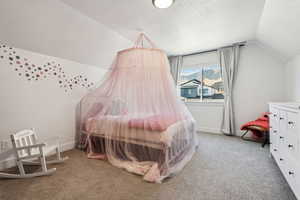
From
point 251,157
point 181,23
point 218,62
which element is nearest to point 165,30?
point 181,23

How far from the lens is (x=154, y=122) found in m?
1.92

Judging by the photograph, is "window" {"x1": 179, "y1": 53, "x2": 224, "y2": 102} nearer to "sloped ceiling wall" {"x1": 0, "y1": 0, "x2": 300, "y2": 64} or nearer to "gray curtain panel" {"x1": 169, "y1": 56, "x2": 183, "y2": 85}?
"gray curtain panel" {"x1": 169, "y1": 56, "x2": 183, "y2": 85}

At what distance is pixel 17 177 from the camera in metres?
1.75

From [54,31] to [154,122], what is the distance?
7.18ft

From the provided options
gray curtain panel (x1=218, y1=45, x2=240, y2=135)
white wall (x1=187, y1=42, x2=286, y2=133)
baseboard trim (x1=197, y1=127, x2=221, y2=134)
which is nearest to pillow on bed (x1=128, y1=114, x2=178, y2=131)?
gray curtain panel (x1=218, y1=45, x2=240, y2=135)

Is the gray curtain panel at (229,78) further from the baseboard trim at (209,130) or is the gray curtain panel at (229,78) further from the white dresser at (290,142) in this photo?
the white dresser at (290,142)

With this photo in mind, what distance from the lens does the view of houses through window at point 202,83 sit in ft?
13.7

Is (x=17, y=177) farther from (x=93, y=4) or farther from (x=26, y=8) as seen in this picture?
(x=93, y=4)

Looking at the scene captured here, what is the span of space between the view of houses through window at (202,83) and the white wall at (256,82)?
55cm

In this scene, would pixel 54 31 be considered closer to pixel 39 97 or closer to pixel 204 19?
pixel 39 97

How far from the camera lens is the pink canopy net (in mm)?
1908

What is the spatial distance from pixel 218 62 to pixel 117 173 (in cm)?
395

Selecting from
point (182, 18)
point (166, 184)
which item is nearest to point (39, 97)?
point (166, 184)

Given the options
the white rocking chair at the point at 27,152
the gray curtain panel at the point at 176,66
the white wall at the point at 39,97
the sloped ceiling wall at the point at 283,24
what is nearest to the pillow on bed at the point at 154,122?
the white rocking chair at the point at 27,152
